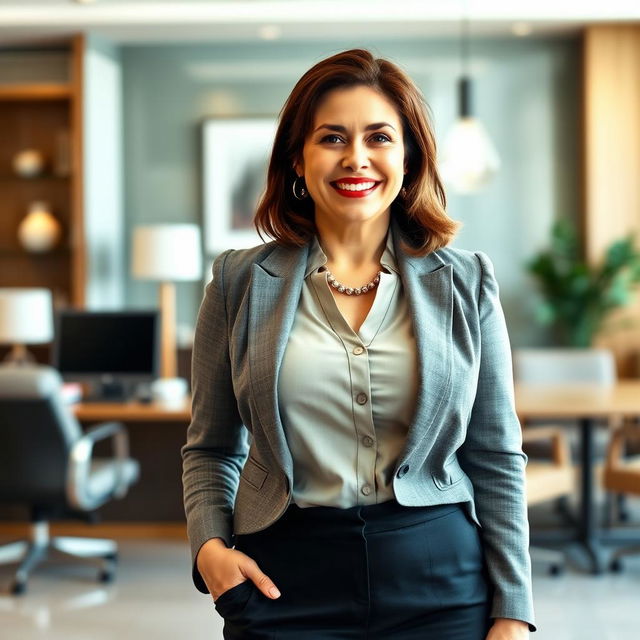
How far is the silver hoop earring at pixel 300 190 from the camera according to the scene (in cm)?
153

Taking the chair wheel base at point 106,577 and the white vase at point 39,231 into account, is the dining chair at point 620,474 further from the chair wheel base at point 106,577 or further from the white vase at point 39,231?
the white vase at point 39,231

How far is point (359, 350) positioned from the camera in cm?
137

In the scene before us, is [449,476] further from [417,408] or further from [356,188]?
[356,188]

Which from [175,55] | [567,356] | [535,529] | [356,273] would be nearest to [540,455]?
[535,529]

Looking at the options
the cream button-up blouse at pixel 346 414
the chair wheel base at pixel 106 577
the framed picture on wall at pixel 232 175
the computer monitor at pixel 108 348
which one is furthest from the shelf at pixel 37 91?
the cream button-up blouse at pixel 346 414

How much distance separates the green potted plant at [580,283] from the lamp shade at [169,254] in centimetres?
245

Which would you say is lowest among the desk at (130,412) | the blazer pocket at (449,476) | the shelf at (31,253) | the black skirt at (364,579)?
the desk at (130,412)

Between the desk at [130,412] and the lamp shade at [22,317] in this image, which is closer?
the desk at [130,412]

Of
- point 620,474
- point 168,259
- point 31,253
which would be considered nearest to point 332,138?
point 620,474

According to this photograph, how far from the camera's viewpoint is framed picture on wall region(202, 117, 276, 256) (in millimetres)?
7320

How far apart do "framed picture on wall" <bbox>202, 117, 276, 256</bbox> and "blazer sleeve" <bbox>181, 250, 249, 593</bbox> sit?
5866 millimetres

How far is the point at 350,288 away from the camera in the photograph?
144 centimetres

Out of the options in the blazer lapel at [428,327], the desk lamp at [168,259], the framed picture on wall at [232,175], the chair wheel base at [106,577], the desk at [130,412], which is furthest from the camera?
the framed picture on wall at [232,175]

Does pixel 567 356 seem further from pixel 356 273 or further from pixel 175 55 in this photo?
pixel 356 273
